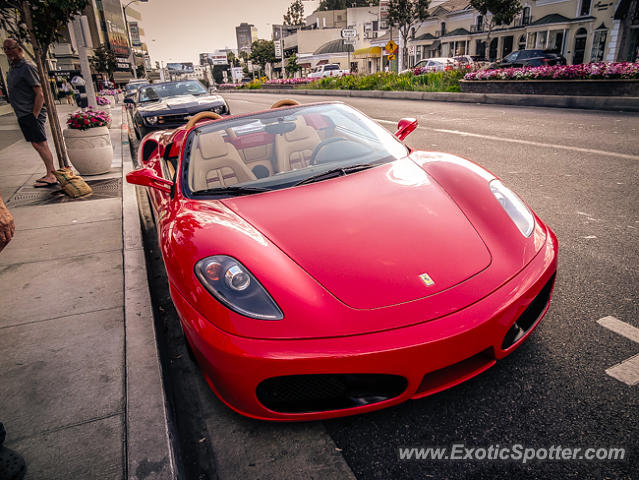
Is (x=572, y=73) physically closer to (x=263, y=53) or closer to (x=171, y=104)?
(x=171, y=104)

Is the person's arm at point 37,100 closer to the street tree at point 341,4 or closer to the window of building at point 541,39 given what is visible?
the window of building at point 541,39

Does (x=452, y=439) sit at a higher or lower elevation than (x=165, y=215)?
lower

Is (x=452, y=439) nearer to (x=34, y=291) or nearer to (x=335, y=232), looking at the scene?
(x=335, y=232)

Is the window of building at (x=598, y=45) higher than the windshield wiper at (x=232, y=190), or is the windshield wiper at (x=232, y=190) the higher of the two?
the window of building at (x=598, y=45)

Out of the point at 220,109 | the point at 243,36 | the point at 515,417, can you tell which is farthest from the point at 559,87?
the point at 243,36

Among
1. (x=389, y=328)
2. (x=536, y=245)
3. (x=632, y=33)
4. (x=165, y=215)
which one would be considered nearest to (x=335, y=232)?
(x=389, y=328)

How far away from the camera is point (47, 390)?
2135 mm

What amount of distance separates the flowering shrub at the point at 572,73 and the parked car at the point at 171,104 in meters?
8.56

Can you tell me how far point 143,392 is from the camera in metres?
2.04

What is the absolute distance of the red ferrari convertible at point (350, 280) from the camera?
1.63 metres

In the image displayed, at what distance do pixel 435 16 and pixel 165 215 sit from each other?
157ft

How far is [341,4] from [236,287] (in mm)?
109345

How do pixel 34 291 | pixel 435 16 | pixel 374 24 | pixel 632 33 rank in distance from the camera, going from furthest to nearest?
pixel 374 24, pixel 435 16, pixel 632 33, pixel 34 291

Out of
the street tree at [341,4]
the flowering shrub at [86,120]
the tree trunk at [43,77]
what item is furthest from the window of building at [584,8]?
the street tree at [341,4]
